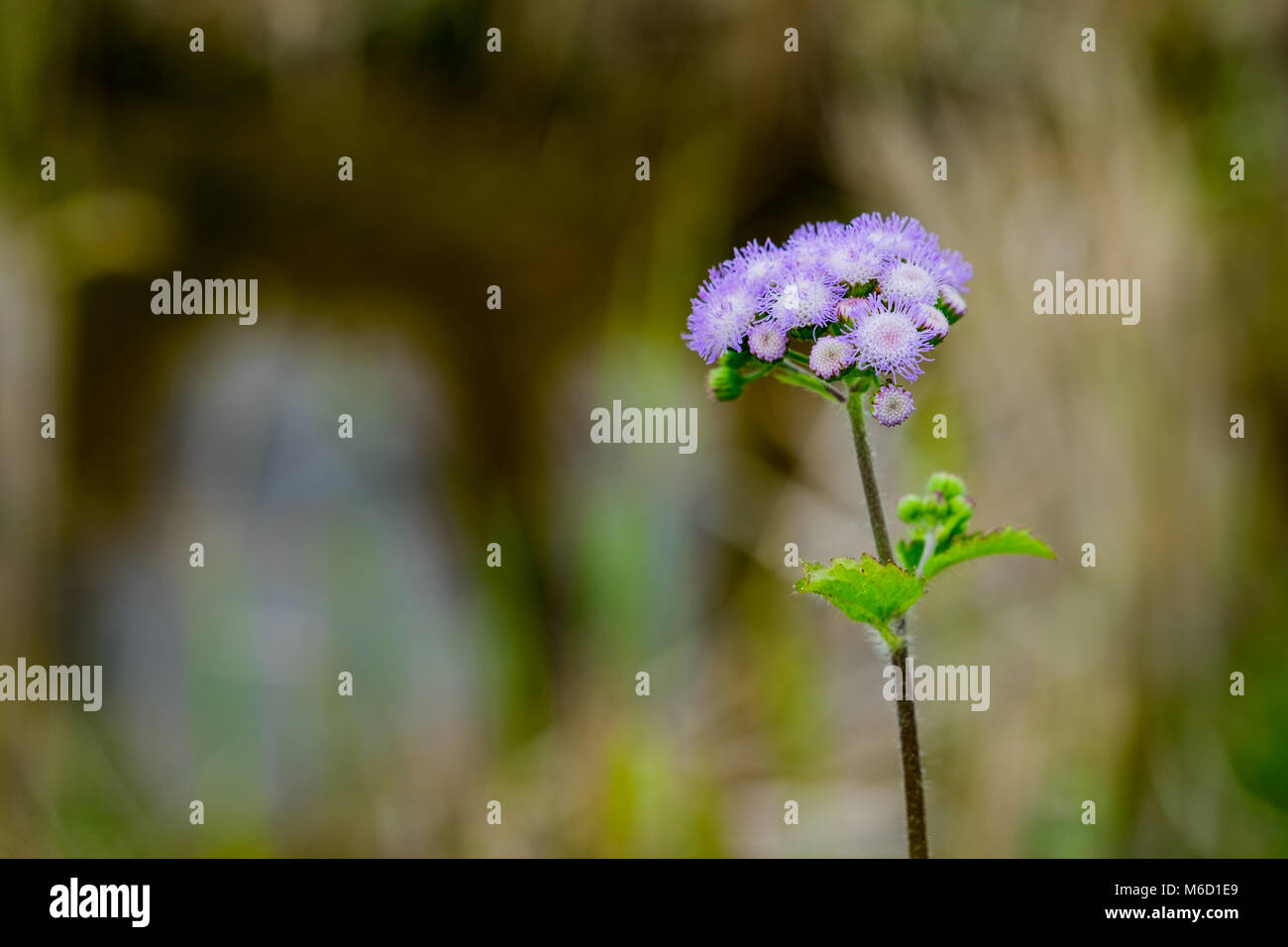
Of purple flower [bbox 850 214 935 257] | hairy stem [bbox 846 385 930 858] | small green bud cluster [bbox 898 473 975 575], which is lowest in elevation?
hairy stem [bbox 846 385 930 858]

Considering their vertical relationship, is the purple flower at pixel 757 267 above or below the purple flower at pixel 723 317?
above

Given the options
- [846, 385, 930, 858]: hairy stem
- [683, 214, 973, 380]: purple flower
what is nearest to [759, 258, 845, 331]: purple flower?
[683, 214, 973, 380]: purple flower

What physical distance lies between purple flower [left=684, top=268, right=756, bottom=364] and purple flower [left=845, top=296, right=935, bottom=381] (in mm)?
90

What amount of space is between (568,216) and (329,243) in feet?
2.60

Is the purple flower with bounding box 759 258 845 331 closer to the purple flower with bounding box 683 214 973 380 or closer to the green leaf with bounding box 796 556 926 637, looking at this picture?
the purple flower with bounding box 683 214 973 380

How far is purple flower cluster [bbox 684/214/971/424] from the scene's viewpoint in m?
0.82

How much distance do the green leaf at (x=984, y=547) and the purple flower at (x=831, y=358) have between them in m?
0.17

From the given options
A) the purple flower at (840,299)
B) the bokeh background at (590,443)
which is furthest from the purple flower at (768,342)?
the bokeh background at (590,443)

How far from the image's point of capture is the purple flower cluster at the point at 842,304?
32.2 inches

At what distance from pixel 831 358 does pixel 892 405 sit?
0.19 ft

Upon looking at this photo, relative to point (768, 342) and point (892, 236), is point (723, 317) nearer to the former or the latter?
point (768, 342)

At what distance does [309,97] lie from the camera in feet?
10.8

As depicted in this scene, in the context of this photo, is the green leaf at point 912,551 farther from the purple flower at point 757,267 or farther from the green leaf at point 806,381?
the purple flower at point 757,267
